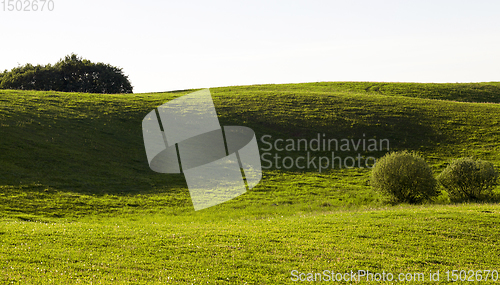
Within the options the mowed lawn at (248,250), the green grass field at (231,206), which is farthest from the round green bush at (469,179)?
the mowed lawn at (248,250)

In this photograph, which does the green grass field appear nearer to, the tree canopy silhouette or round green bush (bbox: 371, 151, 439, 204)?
round green bush (bbox: 371, 151, 439, 204)

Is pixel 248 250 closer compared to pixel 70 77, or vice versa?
pixel 248 250

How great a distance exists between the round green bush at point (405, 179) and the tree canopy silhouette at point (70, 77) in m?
71.6

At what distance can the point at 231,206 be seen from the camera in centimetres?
2595

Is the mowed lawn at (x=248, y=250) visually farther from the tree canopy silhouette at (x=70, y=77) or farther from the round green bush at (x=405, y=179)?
the tree canopy silhouette at (x=70, y=77)

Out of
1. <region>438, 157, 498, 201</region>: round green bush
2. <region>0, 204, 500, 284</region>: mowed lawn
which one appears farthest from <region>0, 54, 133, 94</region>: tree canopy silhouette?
<region>438, 157, 498, 201</region>: round green bush

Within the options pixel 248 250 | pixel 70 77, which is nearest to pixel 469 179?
pixel 248 250

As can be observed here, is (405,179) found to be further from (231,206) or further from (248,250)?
(248,250)

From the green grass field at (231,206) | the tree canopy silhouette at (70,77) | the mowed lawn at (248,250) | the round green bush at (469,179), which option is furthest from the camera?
the tree canopy silhouette at (70,77)

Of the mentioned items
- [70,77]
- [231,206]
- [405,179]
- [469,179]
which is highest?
[70,77]

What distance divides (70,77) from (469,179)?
81.4m

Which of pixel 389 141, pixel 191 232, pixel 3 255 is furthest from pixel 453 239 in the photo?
pixel 389 141

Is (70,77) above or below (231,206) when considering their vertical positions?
above

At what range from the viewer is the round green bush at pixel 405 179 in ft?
78.3
